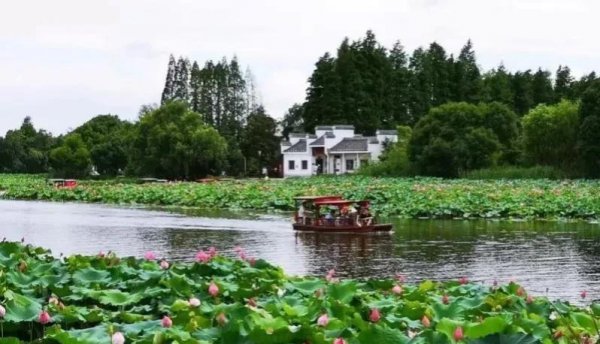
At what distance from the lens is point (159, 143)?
60031 mm

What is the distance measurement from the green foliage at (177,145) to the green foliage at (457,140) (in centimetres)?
1447

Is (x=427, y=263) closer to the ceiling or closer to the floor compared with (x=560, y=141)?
closer to the floor

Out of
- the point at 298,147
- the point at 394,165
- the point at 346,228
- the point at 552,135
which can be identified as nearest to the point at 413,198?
the point at 346,228

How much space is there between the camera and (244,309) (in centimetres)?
475

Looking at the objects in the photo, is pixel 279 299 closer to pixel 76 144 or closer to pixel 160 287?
pixel 160 287

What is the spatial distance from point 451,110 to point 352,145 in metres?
15.3

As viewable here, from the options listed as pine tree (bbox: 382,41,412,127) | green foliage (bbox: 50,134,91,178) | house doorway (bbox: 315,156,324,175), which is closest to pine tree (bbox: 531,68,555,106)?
pine tree (bbox: 382,41,412,127)

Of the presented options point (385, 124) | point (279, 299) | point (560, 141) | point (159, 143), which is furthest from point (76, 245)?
point (385, 124)

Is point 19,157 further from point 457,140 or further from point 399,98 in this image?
point 457,140

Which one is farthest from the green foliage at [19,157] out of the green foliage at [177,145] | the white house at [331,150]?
the white house at [331,150]

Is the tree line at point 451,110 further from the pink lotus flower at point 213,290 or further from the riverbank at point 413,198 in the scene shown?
the pink lotus flower at point 213,290

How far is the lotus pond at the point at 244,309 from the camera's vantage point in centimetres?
426

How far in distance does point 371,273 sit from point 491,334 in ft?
37.5

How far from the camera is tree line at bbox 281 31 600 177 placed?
4938 centimetres
